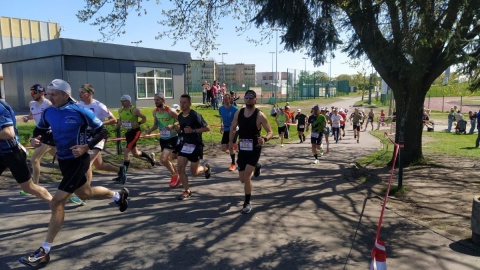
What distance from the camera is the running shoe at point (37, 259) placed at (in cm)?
381

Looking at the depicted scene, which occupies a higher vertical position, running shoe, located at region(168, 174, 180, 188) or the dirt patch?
running shoe, located at region(168, 174, 180, 188)

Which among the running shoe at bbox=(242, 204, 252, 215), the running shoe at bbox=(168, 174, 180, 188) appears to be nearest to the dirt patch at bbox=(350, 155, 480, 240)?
the running shoe at bbox=(242, 204, 252, 215)

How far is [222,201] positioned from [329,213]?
1.86 meters

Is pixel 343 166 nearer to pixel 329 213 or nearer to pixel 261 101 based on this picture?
pixel 329 213

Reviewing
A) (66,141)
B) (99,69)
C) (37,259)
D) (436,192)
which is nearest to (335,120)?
(436,192)

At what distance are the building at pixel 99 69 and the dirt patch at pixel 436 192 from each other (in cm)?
1792

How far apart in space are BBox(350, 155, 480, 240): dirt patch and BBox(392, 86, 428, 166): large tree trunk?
0.45 meters

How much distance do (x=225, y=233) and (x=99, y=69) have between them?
67.5ft

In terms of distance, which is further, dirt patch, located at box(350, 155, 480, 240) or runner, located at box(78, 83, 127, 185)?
runner, located at box(78, 83, 127, 185)

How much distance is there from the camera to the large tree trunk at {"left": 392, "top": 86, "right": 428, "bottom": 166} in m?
9.87

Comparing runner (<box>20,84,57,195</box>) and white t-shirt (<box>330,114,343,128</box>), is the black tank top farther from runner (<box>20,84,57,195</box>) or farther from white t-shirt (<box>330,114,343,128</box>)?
white t-shirt (<box>330,114,343,128</box>)

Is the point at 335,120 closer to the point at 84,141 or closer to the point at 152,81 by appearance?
Answer: the point at 84,141

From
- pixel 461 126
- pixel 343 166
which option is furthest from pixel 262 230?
pixel 461 126

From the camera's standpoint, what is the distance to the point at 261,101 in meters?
41.7
